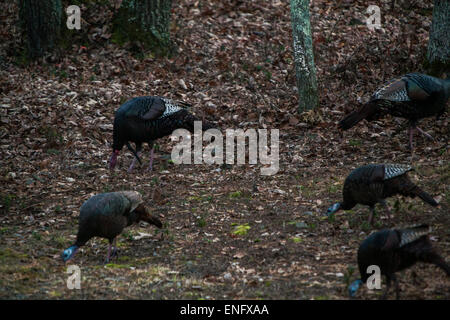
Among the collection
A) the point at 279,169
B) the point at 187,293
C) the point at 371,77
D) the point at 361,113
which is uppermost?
the point at 371,77

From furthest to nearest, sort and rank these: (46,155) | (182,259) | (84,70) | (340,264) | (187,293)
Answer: (84,70), (46,155), (182,259), (340,264), (187,293)

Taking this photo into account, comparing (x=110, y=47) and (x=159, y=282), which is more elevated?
(x=110, y=47)

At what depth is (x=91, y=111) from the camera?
35.3 feet

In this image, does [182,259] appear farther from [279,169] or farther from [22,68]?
[22,68]

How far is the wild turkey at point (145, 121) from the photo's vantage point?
899 centimetres

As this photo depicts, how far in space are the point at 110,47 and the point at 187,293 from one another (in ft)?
27.8

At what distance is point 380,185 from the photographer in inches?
253

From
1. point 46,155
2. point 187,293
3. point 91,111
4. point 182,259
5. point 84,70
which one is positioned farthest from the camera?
point 84,70

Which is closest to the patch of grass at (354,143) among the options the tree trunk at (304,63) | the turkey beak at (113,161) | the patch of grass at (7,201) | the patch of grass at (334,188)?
the tree trunk at (304,63)

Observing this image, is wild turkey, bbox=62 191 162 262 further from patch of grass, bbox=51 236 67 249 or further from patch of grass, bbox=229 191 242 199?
patch of grass, bbox=229 191 242 199

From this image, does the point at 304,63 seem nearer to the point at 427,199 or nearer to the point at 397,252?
the point at 427,199

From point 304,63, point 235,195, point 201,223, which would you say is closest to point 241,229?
point 201,223

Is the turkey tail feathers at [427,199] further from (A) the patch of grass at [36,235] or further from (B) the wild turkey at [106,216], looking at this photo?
(A) the patch of grass at [36,235]

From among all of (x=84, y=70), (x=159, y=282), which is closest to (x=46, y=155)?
(x=84, y=70)
